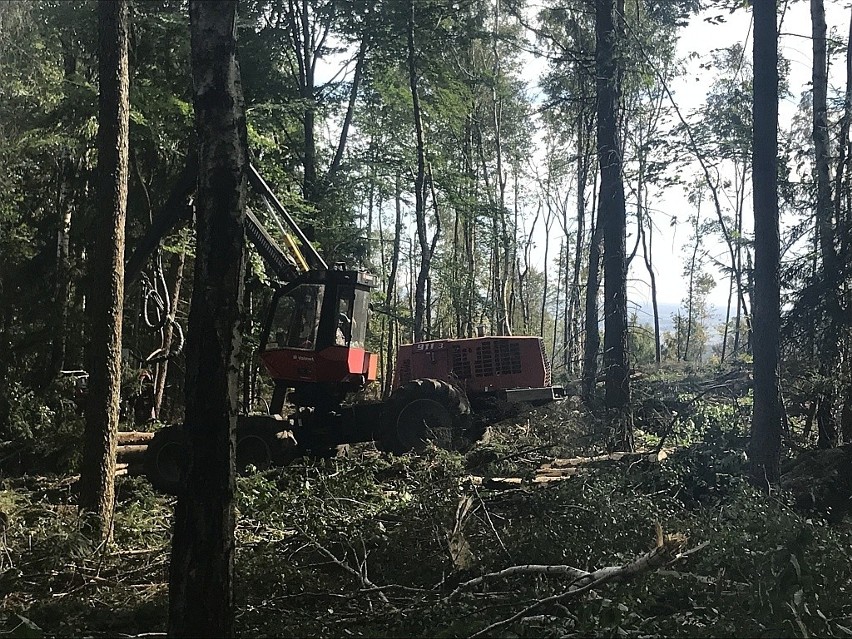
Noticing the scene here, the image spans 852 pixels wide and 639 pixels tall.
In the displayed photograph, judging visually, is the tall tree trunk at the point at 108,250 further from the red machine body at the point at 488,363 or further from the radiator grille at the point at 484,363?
the radiator grille at the point at 484,363

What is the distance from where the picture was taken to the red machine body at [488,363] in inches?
544

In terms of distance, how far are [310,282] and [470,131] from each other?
2022 centimetres

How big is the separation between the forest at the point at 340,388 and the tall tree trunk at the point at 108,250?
30 millimetres

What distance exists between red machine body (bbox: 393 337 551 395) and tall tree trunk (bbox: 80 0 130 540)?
6.95 meters

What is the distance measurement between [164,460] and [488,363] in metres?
5.97

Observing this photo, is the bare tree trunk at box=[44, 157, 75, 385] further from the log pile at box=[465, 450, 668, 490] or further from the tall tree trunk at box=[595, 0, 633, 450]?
the tall tree trunk at box=[595, 0, 633, 450]

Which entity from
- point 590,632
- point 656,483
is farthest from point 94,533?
point 656,483

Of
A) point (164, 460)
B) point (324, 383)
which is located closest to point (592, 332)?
point (324, 383)

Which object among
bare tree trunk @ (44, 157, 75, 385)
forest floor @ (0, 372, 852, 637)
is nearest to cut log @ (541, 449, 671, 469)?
forest floor @ (0, 372, 852, 637)

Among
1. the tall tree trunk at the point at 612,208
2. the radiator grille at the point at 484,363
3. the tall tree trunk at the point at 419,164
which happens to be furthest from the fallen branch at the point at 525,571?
the tall tree trunk at the point at 419,164

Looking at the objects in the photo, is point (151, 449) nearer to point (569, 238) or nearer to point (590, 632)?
point (590, 632)

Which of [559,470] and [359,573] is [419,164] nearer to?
[559,470]

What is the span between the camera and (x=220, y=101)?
14.5 ft

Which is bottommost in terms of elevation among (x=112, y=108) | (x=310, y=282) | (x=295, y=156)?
(x=310, y=282)
